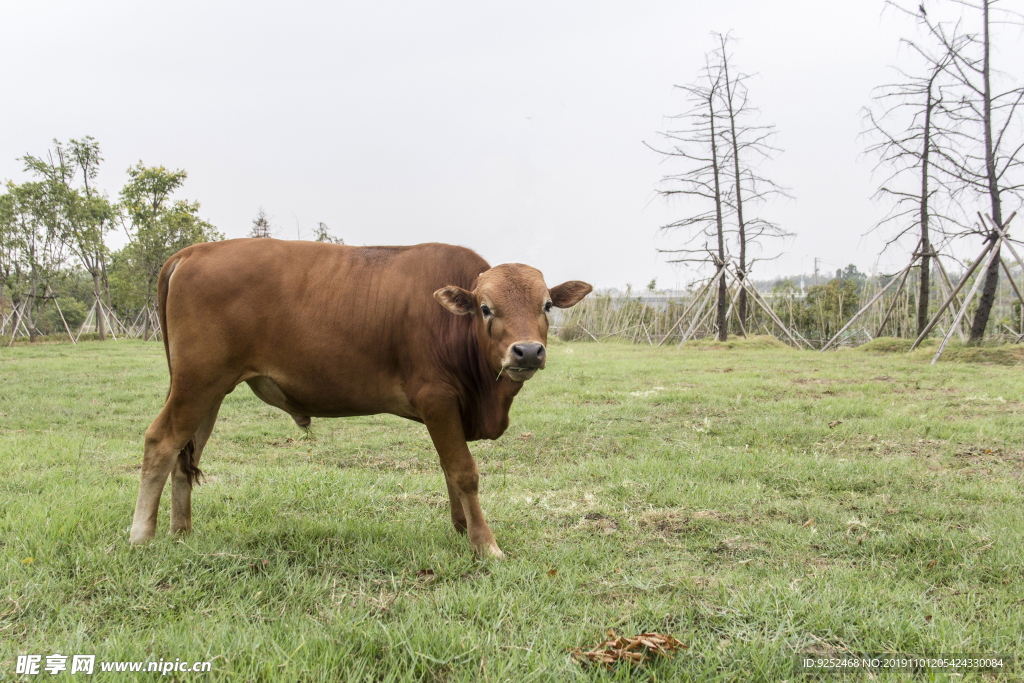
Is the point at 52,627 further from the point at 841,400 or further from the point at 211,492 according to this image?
the point at 841,400

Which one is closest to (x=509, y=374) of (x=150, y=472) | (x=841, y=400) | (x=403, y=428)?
(x=150, y=472)

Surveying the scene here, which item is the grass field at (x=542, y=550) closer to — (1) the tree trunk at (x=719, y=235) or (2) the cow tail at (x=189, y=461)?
(2) the cow tail at (x=189, y=461)

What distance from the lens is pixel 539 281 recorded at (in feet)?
10.6

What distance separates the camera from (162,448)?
3.09 metres

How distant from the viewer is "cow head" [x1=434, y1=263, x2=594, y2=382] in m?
2.87

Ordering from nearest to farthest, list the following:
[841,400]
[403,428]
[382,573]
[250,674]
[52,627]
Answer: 1. [250,674]
2. [52,627]
3. [382,573]
4. [403,428]
5. [841,400]

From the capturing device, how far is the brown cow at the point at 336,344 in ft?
10.2

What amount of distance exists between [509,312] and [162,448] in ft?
6.40

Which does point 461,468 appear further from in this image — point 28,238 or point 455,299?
point 28,238

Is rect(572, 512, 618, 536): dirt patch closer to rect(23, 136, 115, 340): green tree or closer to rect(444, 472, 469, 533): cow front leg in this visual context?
rect(444, 472, 469, 533): cow front leg

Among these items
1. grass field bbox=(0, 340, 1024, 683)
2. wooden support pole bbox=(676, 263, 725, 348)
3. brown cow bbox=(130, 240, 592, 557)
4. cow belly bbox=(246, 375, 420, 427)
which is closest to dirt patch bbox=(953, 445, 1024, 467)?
grass field bbox=(0, 340, 1024, 683)

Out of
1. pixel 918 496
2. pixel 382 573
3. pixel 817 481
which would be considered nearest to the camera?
pixel 382 573

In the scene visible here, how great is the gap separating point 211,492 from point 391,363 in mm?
1873

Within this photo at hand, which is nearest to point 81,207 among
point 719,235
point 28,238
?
point 28,238
